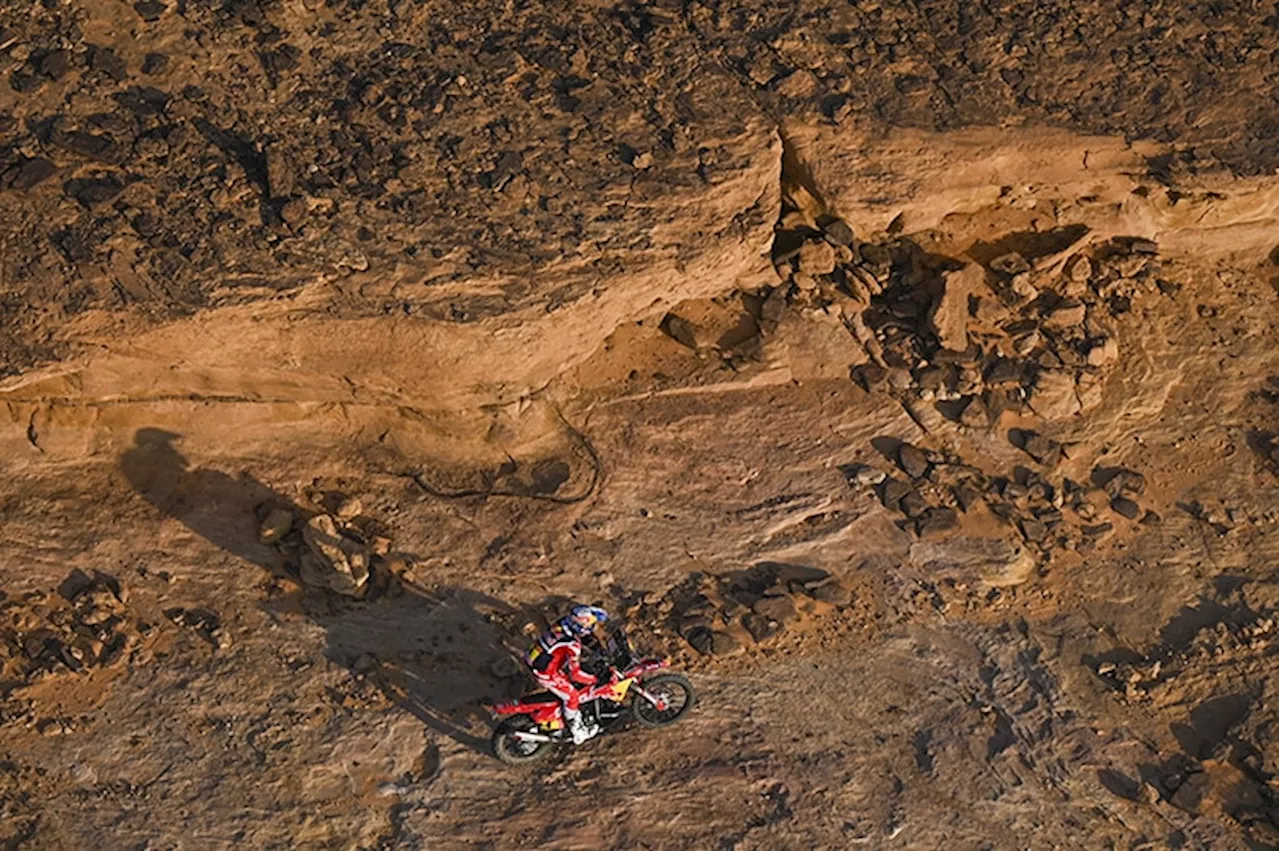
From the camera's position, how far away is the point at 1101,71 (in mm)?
11562

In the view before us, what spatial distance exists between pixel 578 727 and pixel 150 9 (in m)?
6.57

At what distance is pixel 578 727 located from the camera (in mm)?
10500

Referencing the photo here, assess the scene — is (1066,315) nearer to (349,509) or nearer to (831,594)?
(831,594)

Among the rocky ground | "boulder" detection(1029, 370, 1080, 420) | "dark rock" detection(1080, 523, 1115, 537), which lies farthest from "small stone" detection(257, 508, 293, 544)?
"dark rock" detection(1080, 523, 1115, 537)

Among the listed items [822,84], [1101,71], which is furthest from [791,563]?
[1101,71]

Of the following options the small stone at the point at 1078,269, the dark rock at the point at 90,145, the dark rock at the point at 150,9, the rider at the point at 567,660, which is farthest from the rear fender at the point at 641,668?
the dark rock at the point at 150,9

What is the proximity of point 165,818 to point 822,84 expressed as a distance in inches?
286

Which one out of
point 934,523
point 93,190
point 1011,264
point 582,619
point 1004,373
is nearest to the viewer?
point 582,619

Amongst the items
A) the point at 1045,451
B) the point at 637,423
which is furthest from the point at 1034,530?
the point at 637,423

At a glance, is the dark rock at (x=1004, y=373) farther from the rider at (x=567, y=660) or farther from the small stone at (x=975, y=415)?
the rider at (x=567, y=660)

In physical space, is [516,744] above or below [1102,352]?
below

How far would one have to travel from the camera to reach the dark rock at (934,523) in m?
11.6

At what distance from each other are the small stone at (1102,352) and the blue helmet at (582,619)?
4729 millimetres

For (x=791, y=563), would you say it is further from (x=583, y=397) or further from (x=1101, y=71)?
(x=1101, y=71)
